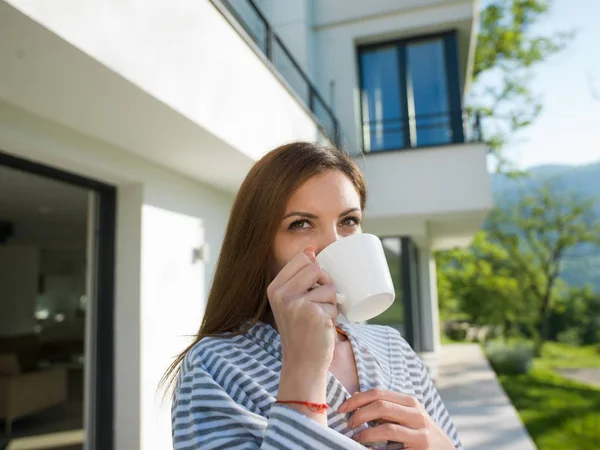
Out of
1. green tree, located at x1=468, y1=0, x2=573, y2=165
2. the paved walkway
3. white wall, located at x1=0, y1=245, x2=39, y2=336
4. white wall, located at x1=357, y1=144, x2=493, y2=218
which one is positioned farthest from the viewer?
green tree, located at x1=468, y1=0, x2=573, y2=165

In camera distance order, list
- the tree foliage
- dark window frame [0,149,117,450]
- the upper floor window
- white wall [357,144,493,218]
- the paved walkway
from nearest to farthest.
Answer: dark window frame [0,149,117,450]
the paved walkway
white wall [357,144,493,218]
the upper floor window
the tree foliage

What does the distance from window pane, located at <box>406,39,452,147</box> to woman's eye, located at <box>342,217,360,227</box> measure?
5961 mm

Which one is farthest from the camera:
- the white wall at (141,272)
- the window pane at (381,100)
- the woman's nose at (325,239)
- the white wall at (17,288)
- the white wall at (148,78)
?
the white wall at (17,288)

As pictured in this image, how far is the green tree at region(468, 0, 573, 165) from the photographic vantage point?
13070 mm

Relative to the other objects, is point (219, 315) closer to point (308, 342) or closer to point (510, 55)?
point (308, 342)

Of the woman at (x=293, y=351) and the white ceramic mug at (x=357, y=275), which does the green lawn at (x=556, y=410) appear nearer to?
the woman at (x=293, y=351)

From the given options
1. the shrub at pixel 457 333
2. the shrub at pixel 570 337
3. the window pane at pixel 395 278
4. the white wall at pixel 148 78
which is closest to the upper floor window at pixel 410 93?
the window pane at pixel 395 278

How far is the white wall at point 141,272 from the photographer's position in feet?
8.89

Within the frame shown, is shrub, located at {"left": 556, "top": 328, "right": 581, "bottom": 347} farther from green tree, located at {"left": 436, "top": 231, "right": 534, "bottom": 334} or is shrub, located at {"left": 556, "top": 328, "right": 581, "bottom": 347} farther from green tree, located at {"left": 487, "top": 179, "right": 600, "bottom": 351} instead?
green tree, located at {"left": 436, "top": 231, "right": 534, "bottom": 334}

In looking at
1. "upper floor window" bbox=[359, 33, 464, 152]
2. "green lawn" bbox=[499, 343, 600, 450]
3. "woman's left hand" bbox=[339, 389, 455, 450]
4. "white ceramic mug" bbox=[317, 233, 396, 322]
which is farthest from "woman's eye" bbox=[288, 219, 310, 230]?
"upper floor window" bbox=[359, 33, 464, 152]

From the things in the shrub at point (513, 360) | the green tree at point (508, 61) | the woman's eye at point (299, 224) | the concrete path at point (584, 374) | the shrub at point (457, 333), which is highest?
the green tree at point (508, 61)

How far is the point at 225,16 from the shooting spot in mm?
2756

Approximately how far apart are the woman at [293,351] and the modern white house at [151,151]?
29 centimetres

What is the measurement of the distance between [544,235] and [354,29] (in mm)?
16129
